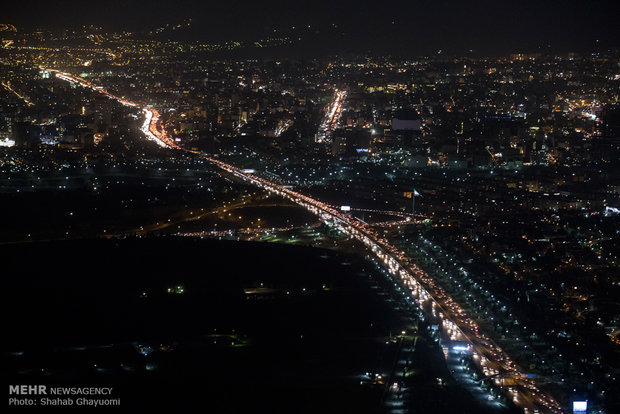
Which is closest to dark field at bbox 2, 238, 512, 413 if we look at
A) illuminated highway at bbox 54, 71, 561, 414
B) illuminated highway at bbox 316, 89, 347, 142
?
illuminated highway at bbox 54, 71, 561, 414

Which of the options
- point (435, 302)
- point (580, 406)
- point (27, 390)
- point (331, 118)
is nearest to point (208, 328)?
point (27, 390)

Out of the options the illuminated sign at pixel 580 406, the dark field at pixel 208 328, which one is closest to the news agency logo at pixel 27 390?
the dark field at pixel 208 328

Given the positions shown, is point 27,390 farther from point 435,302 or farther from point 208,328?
point 435,302

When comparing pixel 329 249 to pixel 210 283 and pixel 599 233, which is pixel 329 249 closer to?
pixel 210 283

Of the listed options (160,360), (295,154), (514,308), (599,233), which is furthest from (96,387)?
(295,154)

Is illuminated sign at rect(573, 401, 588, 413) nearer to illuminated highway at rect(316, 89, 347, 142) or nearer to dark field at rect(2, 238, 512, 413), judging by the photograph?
dark field at rect(2, 238, 512, 413)
